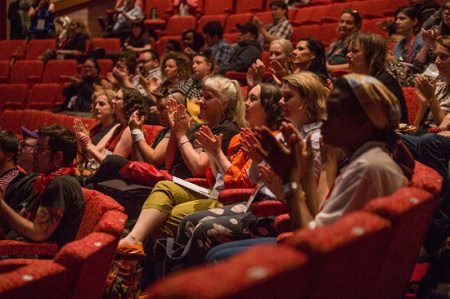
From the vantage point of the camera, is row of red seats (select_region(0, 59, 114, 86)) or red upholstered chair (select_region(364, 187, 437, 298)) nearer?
red upholstered chair (select_region(364, 187, 437, 298))

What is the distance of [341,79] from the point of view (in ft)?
5.81

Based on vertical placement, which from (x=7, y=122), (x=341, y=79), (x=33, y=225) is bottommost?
(x=7, y=122)

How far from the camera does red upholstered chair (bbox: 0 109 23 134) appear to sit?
598cm

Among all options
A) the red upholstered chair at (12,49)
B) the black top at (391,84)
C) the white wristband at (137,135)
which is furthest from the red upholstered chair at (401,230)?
the red upholstered chair at (12,49)

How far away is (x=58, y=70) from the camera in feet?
23.9

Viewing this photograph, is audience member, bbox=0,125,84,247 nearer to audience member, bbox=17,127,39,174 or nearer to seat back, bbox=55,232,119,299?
seat back, bbox=55,232,119,299

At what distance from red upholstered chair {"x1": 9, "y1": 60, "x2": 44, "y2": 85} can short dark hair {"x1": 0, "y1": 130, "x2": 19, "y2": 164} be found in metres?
4.41

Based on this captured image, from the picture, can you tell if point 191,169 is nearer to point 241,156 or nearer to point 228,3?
point 241,156

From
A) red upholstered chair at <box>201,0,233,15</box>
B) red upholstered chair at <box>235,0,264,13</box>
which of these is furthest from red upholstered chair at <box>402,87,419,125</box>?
red upholstered chair at <box>201,0,233,15</box>

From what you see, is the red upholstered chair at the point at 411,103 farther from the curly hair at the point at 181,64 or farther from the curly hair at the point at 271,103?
the curly hair at the point at 181,64

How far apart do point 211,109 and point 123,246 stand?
0.78 meters

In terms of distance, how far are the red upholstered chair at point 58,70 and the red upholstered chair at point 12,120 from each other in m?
0.98

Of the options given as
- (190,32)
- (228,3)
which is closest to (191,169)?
(190,32)

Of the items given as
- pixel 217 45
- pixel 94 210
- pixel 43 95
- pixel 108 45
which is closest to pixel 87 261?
pixel 94 210
